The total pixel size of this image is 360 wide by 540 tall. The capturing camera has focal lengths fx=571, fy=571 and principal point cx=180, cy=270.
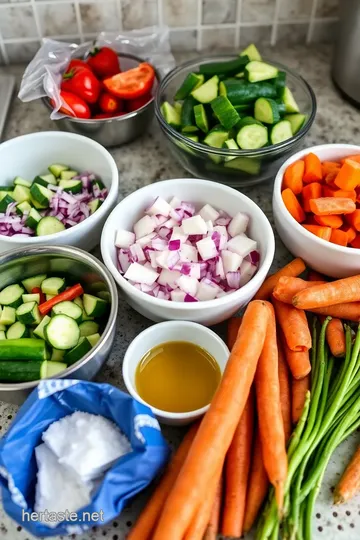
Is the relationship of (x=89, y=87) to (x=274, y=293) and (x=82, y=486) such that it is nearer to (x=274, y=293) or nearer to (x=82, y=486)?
(x=274, y=293)

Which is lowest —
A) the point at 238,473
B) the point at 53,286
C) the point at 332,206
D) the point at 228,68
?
the point at 238,473

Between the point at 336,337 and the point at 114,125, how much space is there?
0.72 m

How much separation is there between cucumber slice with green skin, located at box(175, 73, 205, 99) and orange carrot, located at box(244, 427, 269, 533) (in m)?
0.85

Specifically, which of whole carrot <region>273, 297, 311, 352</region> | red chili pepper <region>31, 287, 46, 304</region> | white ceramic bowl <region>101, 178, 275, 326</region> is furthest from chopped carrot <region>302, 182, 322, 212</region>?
red chili pepper <region>31, 287, 46, 304</region>

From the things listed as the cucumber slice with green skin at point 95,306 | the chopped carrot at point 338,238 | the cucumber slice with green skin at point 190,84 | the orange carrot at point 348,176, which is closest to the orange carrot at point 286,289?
the chopped carrot at point 338,238

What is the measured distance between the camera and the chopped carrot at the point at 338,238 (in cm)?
115

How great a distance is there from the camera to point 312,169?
1.22 metres

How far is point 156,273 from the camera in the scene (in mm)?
1110

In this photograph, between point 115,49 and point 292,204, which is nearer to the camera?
point 292,204

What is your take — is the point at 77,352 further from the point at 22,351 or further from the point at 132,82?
the point at 132,82

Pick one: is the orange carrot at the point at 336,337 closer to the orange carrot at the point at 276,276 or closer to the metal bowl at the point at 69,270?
the orange carrot at the point at 276,276

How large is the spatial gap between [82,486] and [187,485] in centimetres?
16

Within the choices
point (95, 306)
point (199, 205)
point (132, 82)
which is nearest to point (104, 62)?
point (132, 82)

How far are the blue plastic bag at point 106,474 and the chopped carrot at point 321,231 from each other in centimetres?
50
